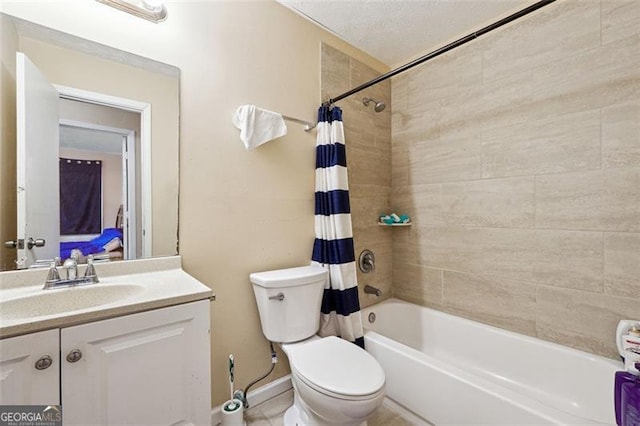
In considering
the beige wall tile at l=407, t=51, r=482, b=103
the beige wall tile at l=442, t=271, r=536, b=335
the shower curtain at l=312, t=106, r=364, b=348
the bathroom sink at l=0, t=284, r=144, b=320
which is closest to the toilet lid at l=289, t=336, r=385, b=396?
the shower curtain at l=312, t=106, r=364, b=348

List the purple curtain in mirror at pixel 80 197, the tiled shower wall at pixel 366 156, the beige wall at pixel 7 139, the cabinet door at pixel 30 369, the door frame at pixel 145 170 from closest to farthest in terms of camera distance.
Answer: the cabinet door at pixel 30 369 → the beige wall at pixel 7 139 → the purple curtain in mirror at pixel 80 197 → the door frame at pixel 145 170 → the tiled shower wall at pixel 366 156

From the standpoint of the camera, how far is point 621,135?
4.55ft

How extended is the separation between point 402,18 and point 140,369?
2.31 meters

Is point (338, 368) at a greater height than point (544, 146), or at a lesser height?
lesser

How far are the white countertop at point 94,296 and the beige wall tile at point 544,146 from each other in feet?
6.16

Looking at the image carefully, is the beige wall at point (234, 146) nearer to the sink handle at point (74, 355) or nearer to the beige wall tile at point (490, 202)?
the sink handle at point (74, 355)

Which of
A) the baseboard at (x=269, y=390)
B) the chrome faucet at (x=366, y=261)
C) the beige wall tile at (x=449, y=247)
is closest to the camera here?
the baseboard at (x=269, y=390)

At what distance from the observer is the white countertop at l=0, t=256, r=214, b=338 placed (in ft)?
2.52

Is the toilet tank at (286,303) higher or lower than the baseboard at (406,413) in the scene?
higher

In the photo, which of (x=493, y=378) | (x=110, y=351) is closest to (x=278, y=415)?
(x=110, y=351)

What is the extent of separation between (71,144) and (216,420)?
5.00 feet

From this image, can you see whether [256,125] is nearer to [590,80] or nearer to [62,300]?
[62,300]

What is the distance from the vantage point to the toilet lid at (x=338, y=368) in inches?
43.6
